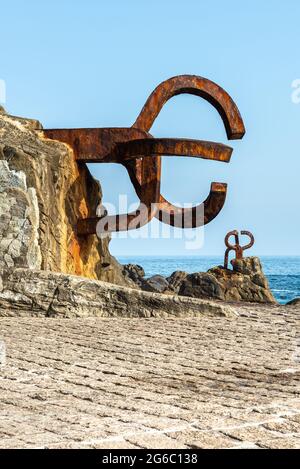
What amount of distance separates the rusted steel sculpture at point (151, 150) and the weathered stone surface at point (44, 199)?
0.72ft

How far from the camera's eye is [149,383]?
408cm

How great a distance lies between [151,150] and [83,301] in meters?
1.93

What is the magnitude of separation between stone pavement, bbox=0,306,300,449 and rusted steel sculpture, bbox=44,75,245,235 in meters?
2.08

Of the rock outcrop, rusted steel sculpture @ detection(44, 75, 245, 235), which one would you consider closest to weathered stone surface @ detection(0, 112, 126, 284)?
rusted steel sculpture @ detection(44, 75, 245, 235)

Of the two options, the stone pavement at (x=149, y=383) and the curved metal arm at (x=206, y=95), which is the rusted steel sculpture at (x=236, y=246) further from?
the stone pavement at (x=149, y=383)

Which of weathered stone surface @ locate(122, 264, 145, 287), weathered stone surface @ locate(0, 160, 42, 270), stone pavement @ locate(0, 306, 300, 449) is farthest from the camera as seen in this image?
weathered stone surface @ locate(122, 264, 145, 287)

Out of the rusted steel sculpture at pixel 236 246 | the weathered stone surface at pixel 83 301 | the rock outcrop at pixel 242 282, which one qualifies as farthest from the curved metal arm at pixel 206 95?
the rusted steel sculpture at pixel 236 246

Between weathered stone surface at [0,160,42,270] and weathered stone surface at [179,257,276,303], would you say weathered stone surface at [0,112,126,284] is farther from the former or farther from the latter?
weathered stone surface at [179,257,276,303]

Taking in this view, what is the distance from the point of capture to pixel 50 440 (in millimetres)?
2855

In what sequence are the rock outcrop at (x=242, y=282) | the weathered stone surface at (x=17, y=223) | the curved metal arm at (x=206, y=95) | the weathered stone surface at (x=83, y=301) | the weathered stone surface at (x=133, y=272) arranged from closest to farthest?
the weathered stone surface at (x=83, y=301) → the weathered stone surface at (x=17, y=223) → the curved metal arm at (x=206, y=95) → the rock outcrop at (x=242, y=282) → the weathered stone surface at (x=133, y=272)

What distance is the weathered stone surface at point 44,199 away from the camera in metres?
7.39

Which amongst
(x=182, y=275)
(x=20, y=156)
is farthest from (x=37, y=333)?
(x=182, y=275)

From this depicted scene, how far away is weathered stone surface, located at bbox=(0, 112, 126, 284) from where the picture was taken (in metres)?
7.39
